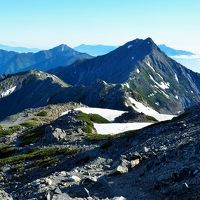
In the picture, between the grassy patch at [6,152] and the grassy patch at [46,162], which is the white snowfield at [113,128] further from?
the grassy patch at [46,162]

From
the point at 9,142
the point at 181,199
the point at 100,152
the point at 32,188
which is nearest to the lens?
the point at 181,199

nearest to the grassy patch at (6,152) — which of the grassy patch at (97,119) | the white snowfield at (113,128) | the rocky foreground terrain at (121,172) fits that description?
the rocky foreground terrain at (121,172)

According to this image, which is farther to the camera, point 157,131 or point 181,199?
point 157,131

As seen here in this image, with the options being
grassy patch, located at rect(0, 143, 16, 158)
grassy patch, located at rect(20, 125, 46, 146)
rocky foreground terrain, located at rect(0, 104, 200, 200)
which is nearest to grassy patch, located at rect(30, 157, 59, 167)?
rocky foreground terrain, located at rect(0, 104, 200, 200)

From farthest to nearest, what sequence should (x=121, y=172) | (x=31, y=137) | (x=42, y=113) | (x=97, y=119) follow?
(x=42, y=113)
(x=97, y=119)
(x=31, y=137)
(x=121, y=172)

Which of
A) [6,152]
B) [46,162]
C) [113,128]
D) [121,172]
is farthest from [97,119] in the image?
[121,172]

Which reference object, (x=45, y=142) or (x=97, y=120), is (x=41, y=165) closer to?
(x=45, y=142)

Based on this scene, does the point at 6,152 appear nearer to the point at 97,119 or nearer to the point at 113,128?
the point at 113,128

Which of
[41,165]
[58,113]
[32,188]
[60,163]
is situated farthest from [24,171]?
[58,113]

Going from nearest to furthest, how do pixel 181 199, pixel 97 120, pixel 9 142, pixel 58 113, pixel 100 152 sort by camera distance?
pixel 181 199
pixel 100 152
pixel 9 142
pixel 97 120
pixel 58 113

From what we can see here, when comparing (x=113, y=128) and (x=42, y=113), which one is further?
(x=42, y=113)

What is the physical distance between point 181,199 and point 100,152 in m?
25.8

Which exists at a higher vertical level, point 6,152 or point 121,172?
point 121,172

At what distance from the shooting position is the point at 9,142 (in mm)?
92125
